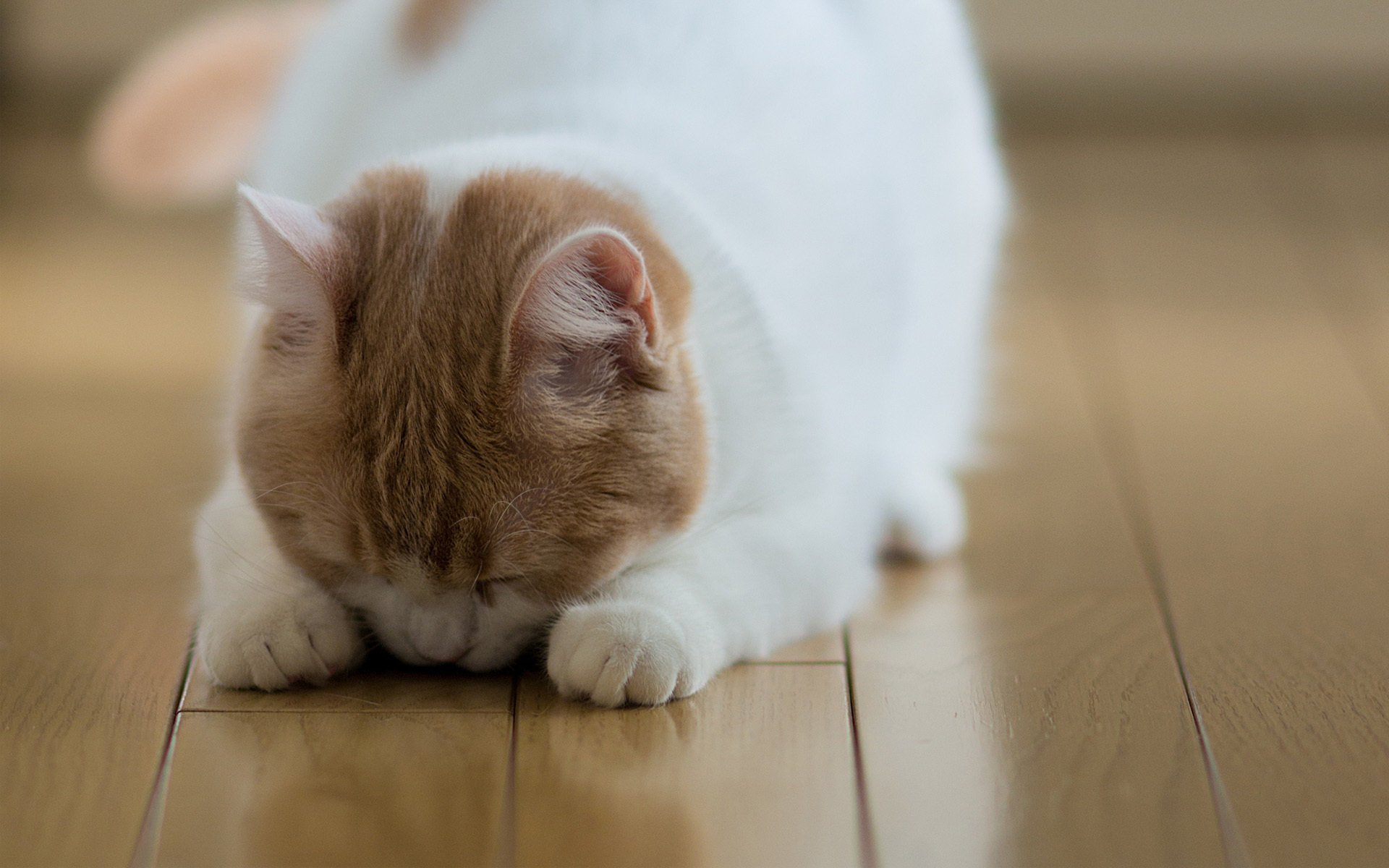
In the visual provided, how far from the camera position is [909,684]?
1.53 meters

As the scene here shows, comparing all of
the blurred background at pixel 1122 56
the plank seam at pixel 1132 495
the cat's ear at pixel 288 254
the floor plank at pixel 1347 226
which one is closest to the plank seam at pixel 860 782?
the plank seam at pixel 1132 495

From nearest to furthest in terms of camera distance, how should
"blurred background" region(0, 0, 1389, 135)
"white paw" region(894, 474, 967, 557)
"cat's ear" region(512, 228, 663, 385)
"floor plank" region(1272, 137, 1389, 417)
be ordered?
"cat's ear" region(512, 228, 663, 385), "white paw" region(894, 474, 967, 557), "floor plank" region(1272, 137, 1389, 417), "blurred background" region(0, 0, 1389, 135)

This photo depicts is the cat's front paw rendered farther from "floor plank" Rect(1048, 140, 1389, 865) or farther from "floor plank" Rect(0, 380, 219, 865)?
"floor plank" Rect(1048, 140, 1389, 865)

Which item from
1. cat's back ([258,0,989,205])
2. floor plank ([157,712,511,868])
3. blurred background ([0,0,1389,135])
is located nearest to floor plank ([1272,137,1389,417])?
blurred background ([0,0,1389,135])

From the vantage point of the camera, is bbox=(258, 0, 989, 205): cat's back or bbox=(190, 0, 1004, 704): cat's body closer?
bbox=(190, 0, 1004, 704): cat's body

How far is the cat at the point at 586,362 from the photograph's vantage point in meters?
1.38

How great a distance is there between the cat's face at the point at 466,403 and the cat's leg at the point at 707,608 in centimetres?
5

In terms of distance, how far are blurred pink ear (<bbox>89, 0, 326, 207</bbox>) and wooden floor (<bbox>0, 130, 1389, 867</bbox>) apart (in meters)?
0.30

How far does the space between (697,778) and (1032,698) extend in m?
0.36

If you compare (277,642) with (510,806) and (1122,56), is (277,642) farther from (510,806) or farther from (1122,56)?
(1122,56)

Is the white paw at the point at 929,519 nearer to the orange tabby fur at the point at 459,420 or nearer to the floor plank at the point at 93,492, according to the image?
the orange tabby fur at the point at 459,420

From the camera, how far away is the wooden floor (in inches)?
48.8

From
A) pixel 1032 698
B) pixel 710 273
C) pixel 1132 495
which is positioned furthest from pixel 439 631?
pixel 1132 495

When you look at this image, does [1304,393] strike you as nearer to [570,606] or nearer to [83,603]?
[570,606]
